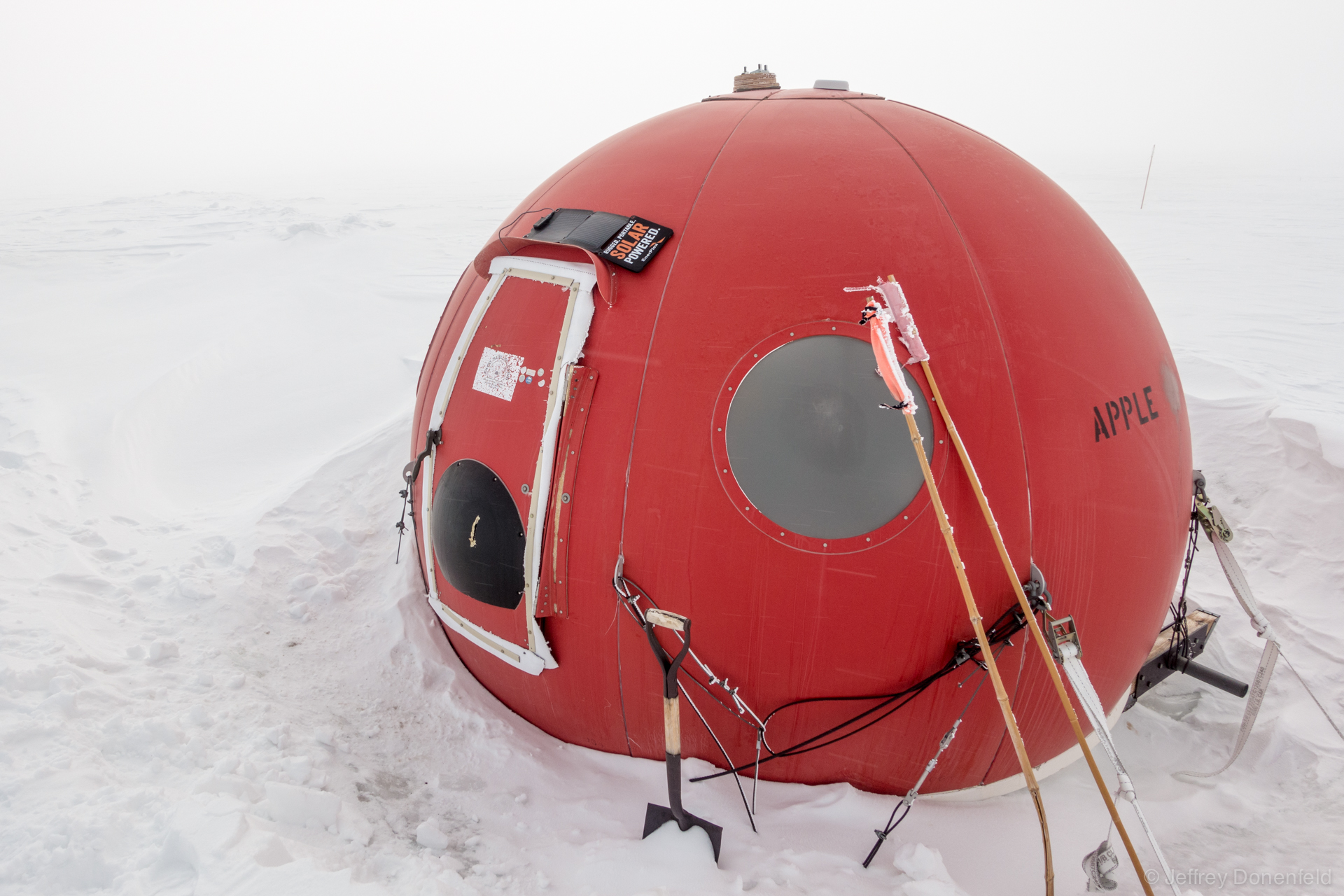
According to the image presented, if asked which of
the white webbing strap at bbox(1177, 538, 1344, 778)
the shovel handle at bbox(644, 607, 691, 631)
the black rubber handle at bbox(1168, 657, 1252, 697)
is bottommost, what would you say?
the black rubber handle at bbox(1168, 657, 1252, 697)

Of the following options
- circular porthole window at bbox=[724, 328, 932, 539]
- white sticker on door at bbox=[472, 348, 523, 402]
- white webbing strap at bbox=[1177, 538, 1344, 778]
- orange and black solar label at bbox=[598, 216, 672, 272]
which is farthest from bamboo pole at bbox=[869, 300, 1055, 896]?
white webbing strap at bbox=[1177, 538, 1344, 778]

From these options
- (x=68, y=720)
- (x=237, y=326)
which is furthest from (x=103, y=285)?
(x=68, y=720)

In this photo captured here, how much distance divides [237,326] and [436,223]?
58.6ft

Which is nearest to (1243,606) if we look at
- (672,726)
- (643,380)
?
(672,726)

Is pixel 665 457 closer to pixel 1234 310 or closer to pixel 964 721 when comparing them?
pixel 964 721

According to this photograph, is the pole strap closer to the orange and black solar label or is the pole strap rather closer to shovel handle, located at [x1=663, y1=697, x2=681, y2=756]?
shovel handle, located at [x1=663, y1=697, x2=681, y2=756]

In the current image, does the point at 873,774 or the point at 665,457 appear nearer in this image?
the point at 665,457

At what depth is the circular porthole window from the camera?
2885 mm

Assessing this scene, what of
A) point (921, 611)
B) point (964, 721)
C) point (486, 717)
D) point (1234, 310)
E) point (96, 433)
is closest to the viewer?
point (921, 611)

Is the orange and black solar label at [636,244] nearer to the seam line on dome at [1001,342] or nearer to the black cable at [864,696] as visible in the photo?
the seam line on dome at [1001,342]

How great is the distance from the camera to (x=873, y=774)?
11.1ft

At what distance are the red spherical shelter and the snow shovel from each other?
0.10m

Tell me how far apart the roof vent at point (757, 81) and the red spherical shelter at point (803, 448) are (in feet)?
2.09

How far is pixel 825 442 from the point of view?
2.88 meters
